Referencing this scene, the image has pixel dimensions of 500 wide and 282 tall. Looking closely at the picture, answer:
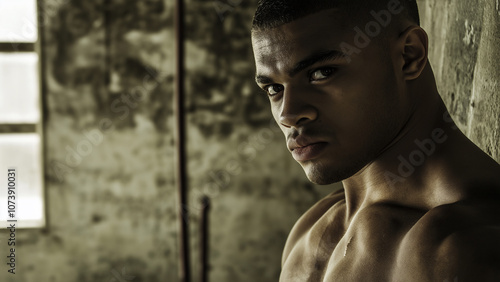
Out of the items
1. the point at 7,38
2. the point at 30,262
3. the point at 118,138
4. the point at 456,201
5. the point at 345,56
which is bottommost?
the point at 30,262

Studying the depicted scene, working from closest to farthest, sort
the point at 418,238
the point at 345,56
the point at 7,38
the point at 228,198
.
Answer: the point at 418,238 < the point at 345,56 < the point at 7,38 < the point at 228,198

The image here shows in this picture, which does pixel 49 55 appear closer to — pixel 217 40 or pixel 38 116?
pixel 38 116

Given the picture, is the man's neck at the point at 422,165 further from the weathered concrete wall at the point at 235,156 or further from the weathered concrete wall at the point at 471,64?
the weathered concrete wall at the point at 235,156

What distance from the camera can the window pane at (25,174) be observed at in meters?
2.92

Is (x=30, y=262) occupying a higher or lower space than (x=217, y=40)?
lower

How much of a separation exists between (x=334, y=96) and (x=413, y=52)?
144mm

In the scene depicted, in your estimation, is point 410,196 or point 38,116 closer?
point 410,196

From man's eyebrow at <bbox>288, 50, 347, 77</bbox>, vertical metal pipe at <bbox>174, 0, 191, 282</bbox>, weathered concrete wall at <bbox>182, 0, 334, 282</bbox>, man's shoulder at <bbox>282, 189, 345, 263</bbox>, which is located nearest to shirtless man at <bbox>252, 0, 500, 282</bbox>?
man's eyebrow at <bbox>288, 50, 347, 77</bbox>

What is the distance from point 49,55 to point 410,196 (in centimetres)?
265

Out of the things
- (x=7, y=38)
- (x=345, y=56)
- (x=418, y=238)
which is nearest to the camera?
(x=418, y=238)

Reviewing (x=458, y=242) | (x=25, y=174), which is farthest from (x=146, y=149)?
Result: (x=458, y=242)

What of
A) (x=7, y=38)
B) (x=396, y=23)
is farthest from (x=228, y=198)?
(x=396, y=23)

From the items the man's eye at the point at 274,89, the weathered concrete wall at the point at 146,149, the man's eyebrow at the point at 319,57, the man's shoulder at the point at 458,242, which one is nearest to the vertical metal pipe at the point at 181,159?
the weathered concrete wall at the point at 146,149

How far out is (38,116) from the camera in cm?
295
